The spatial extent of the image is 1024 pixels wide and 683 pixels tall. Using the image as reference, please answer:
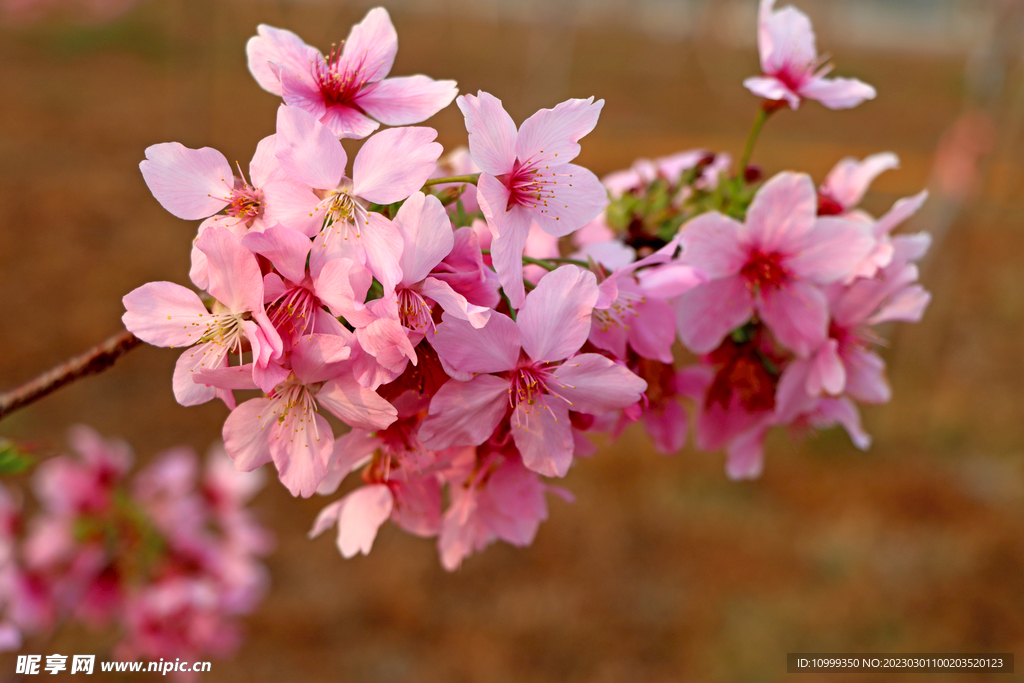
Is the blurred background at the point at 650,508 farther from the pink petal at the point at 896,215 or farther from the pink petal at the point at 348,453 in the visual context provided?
the pink petal at the point at 896,215

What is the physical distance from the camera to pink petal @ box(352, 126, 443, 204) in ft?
1.89

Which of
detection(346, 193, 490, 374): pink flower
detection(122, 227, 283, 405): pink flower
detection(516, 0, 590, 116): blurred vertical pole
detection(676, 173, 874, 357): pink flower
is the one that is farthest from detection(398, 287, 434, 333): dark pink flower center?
detection(516, 0, 590, 116): blurred vertical pole

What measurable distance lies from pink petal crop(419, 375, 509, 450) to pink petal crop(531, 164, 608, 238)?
0.15 metres

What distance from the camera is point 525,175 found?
24.6 inches

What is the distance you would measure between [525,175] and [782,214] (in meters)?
0.33

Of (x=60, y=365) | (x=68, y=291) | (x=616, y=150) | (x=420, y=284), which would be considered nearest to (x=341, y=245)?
(x=420, y=284)

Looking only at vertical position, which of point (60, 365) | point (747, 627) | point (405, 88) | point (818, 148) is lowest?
point (818, 148)

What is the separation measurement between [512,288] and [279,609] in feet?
10.6

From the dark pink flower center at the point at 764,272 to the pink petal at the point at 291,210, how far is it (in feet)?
1.60

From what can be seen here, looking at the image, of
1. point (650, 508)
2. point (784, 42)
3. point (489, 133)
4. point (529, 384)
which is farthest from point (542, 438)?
point (650, 508)

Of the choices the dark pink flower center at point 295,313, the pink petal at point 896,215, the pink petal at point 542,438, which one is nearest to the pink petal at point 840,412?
the pink petal at point 896,215

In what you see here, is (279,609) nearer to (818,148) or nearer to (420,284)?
(420,284)

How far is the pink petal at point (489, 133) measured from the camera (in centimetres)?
56

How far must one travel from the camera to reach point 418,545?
3770 millimetres
